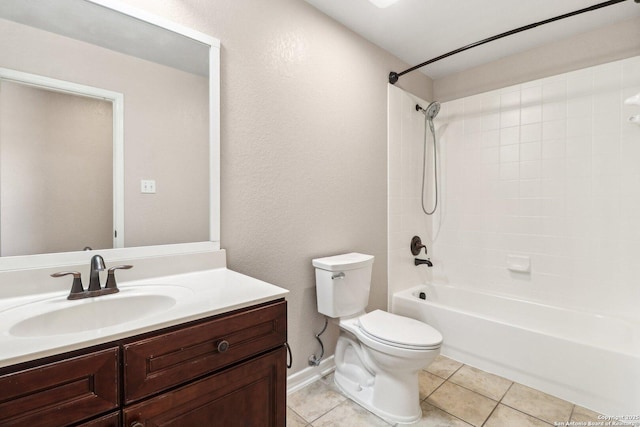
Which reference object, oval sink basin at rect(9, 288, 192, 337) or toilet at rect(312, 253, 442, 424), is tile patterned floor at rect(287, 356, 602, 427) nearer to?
toilet at rect(312, 253, 442, 424)

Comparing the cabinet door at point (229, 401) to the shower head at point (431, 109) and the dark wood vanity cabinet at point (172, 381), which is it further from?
the shower head at point (431, 109)

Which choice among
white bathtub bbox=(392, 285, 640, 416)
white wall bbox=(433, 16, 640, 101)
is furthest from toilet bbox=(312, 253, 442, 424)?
white wall bbox=(433, 16, 640, 101)

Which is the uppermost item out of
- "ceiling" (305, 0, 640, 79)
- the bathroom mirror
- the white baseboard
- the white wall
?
"ceiling" (305, 0, 640, 79)

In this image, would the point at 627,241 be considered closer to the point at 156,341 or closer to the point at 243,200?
the point at 243,200

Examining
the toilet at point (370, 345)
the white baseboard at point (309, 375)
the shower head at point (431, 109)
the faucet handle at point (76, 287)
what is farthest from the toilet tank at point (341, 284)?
the shower head at point (431, 109)

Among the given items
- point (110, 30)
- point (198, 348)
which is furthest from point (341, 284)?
point (110, 30)

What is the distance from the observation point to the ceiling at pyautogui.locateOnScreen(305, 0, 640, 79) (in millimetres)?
1852

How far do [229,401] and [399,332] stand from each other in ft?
3.18

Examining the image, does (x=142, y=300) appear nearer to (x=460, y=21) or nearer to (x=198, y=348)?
(x=198, y=348)

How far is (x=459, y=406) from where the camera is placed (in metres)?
1.67

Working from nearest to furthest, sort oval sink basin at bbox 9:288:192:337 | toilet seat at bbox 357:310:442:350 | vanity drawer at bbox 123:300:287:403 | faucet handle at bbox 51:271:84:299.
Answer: vanity drawer at bbox 123:300:287:403 < oval sink basin at bbox 9:288:192:337 < faucet handle at bbox 51:271:84:299 < toilet seat at bbox 357:310:442:350

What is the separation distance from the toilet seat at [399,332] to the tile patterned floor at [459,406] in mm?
427

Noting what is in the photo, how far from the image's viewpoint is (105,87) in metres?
1.19

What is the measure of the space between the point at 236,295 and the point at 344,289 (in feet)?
2.95
